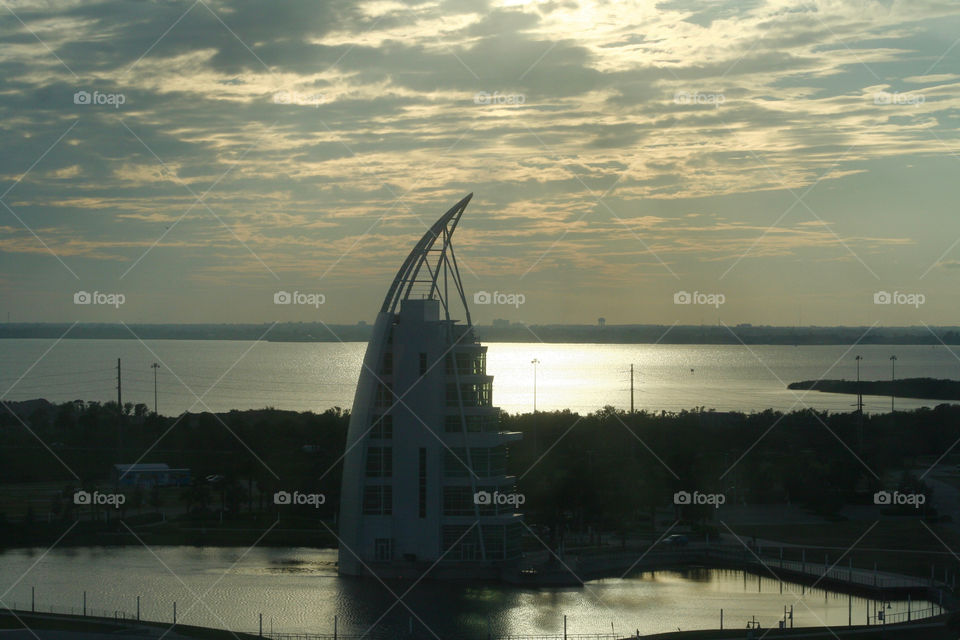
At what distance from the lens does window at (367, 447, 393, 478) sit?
34.1 m

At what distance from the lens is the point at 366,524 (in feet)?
111

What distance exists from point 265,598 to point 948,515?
28.3 meters

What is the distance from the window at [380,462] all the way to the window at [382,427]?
37 centimetres

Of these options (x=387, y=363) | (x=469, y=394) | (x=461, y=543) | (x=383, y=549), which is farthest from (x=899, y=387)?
(x=383, y=549)

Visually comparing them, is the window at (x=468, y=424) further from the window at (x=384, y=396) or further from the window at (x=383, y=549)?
the window at (x=383, y=549)

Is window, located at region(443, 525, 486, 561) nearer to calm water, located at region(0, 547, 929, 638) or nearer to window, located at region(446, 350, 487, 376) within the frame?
calm water, located at region(0, 547, 929, 638)

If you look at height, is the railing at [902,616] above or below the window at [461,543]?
below

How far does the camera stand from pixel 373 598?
30.6 metres

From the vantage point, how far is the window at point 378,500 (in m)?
33.9

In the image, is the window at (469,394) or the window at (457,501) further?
the window at (469,394)

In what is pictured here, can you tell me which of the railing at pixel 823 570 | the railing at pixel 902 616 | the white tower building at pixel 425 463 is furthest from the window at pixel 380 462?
the railing at pixel 902 616

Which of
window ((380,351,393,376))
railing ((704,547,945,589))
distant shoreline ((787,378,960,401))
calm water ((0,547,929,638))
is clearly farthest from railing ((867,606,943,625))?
distant shoreline ((787,378,960,401))

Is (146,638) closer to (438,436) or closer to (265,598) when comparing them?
(265,598)

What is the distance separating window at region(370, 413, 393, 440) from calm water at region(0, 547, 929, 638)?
14.3ft
